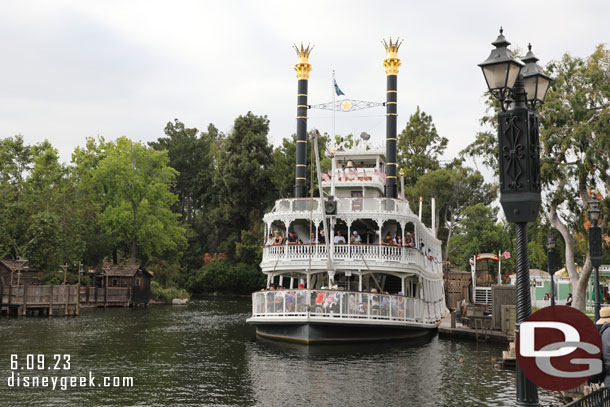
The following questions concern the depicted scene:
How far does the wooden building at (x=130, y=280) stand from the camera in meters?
49.0

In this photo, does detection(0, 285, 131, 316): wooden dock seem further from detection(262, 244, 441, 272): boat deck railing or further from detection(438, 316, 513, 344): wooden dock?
detection(438, 316, 513, 344): wooden dock

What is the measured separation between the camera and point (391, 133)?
33.8 meters

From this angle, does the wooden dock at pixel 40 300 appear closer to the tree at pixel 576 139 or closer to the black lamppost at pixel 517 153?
the tree at pixel 576 139

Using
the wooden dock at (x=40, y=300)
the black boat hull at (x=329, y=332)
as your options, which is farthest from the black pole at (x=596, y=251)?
the wooden dock at (x=40, y=300)

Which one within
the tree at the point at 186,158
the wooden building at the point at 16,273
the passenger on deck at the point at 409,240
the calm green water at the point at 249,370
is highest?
the tree at the point at 186,158

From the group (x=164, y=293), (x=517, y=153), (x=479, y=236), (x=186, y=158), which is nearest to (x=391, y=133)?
(x=479, y=236)

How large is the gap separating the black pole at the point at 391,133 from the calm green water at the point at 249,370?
29.5 ft

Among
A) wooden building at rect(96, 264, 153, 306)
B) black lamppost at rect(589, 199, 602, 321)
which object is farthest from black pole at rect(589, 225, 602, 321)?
wooden building at rect(96, 264, 153, 306)

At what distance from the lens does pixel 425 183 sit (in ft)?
216

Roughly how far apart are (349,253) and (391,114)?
11.9m

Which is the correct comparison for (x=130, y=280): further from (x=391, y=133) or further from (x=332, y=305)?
(x=332, y=305)

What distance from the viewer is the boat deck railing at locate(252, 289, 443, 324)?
73.0 feet

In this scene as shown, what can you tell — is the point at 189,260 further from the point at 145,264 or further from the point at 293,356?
the point at 293,356

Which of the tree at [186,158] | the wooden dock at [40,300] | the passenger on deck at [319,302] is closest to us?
the passenger on deck at [319,302]
